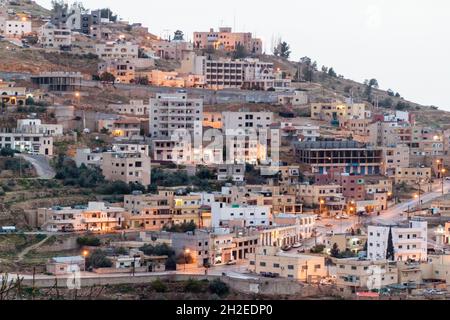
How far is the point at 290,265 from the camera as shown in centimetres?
1292

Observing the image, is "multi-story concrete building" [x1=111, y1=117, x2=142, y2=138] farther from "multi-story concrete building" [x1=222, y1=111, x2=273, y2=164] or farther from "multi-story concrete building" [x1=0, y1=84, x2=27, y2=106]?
"multi-story concrete building" [x1=0, y1=84, x2=27, y2=106]

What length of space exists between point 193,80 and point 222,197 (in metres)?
9.28

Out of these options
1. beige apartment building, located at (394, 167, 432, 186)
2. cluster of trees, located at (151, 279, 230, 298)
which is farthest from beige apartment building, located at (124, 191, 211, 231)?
beige apartment building, located at (394, 167, 432, 186)

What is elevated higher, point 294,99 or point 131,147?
point 294,99

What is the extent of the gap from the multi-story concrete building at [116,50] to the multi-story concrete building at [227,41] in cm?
365

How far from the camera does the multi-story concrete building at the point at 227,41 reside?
30391 millimetres

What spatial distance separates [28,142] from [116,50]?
8.70 m

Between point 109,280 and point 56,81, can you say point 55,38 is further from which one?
point 109,280

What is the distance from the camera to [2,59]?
970 inches

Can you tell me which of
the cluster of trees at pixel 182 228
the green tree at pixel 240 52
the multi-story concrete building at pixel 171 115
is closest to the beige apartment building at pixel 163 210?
the cluster of trees at pixel 182 228

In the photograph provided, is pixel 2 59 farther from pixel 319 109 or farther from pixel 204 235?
pixel 204 235

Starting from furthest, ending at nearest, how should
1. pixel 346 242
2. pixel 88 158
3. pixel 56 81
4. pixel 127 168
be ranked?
1. pixel 56 81
2. pixel 88 158
3. pixel 127 168
4. pixel 346 242

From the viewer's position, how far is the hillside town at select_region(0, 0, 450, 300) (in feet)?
43.1

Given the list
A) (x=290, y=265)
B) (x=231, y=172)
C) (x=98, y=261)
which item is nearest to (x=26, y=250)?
(x=98, y=261)
